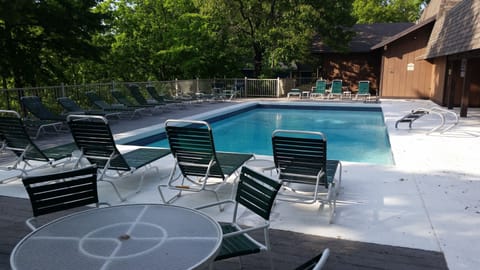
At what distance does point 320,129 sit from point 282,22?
10022mm

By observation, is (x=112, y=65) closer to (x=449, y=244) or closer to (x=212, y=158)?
(x=212, y=158)

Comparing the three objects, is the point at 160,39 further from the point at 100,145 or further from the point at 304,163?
the point at 304,163

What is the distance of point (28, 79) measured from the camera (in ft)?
40.8

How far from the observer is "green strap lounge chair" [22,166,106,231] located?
8.86 ft

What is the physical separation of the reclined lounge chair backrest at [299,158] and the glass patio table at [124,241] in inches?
68.3

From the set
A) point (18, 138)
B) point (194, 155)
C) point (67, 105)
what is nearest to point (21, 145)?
point (18, 138)

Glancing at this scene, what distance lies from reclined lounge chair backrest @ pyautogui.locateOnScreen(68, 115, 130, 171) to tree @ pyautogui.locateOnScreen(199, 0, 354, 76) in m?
16.4

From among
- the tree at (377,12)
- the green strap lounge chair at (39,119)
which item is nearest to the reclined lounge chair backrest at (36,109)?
the green strap lounge chair at (39,119)

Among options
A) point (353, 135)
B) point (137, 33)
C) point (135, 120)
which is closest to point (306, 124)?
point (353, 135)

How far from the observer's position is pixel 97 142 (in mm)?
4629

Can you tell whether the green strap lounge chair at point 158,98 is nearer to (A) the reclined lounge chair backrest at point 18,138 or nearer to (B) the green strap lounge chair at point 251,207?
(A) the reclined lounge chair backrest at point 18,138

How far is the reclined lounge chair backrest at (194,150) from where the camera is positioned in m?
4.27

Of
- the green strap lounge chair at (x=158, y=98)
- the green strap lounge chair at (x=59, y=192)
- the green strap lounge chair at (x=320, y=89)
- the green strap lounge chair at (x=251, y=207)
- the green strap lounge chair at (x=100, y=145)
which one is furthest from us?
the green strap lounge chair at (x=320, y=89)

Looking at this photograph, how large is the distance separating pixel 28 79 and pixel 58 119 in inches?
193
